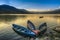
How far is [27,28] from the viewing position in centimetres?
247

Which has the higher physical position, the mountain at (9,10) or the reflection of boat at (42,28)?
the mountain at (9,10)

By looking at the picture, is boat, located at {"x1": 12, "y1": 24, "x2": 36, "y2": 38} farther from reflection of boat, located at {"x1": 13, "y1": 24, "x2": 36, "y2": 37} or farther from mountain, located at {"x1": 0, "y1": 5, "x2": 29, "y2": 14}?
mountain, located at {"x1": 0, "y1": 5, "x2": 29, "y2": 14}

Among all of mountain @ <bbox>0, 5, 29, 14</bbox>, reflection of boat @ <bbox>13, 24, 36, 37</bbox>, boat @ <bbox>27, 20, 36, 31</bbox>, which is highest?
mountain @ <bbox>0, 5, 29, 14</bbox>

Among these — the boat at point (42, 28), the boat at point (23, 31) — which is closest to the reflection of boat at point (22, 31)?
the boat at point (23, 31)

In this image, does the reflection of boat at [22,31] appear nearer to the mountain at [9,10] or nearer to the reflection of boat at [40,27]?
the reflection of boat at [40,27]

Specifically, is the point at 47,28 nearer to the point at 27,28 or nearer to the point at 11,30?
the point at 27,28

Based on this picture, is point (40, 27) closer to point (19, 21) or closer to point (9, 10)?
point (19, 21)

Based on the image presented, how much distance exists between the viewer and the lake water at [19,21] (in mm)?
2449

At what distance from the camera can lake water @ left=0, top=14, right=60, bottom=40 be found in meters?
2.45

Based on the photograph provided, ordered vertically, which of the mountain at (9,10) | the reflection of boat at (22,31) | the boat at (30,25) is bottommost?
the reflection of boat at (22,31)

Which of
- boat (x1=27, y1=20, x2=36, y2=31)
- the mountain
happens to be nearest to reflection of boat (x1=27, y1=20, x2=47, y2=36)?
boat (x1=27, y1=20, x2=36, y2=31)

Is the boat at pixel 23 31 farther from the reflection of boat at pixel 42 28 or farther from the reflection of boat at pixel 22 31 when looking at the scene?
the reflection of boat at pixel 42 28

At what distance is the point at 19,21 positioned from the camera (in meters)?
2.49

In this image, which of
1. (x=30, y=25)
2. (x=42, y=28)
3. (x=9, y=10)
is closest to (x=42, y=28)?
(x=42, y=28)
